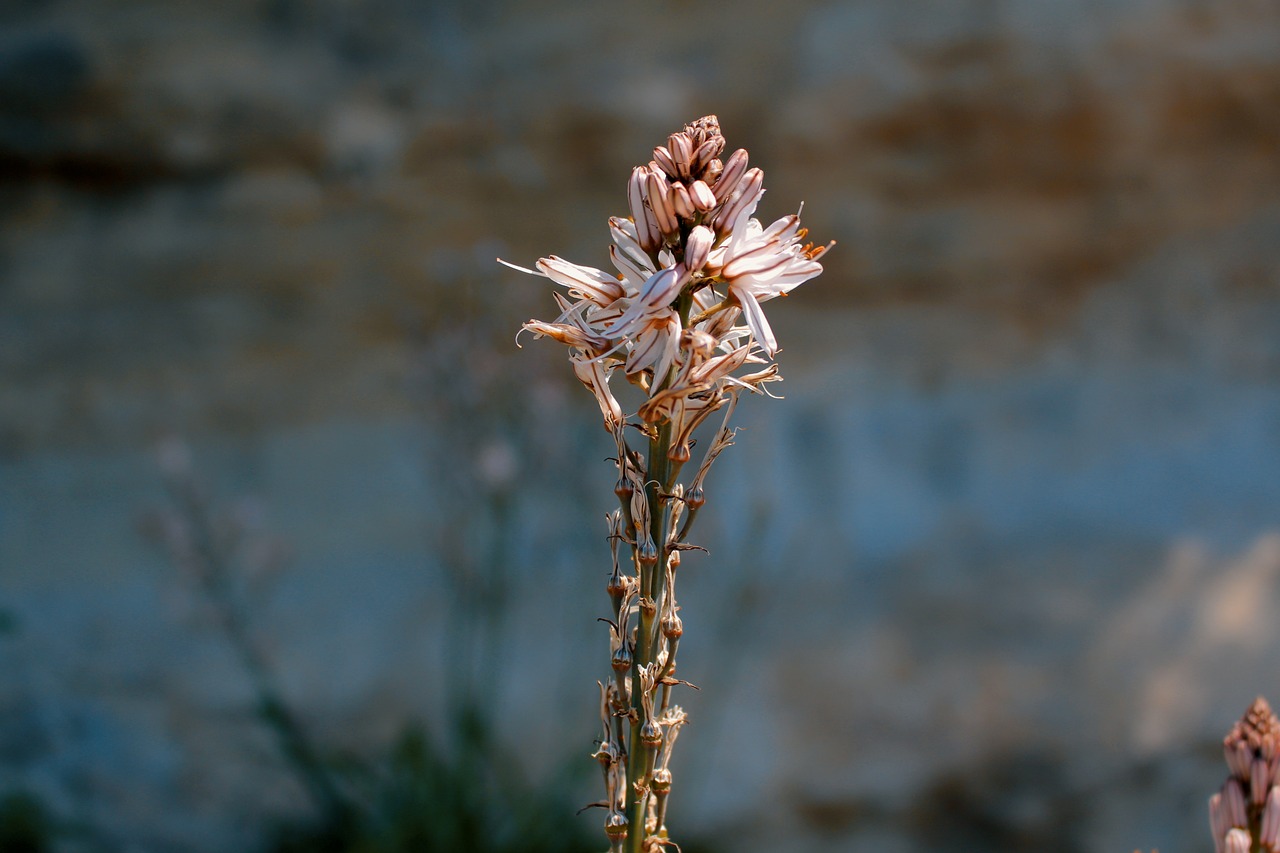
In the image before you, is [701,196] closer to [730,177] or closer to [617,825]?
[730,177]

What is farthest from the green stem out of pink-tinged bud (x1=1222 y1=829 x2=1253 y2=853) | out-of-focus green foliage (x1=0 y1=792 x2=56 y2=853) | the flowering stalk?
out-of-focus green foliage (x1=0 y1=792 x2=56 y2=853)

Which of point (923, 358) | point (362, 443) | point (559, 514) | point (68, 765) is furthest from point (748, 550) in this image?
point (68, 765)

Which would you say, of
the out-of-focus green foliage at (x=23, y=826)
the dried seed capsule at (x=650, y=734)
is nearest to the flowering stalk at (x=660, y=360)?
the dried seed capsule at (x=650, y=734)

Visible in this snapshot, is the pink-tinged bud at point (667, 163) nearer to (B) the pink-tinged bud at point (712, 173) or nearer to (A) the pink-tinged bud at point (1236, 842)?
(B) the pink-tinged bud at point (712, 173)

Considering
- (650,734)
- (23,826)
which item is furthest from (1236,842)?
(23,826)

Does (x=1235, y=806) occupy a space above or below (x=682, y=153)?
below
